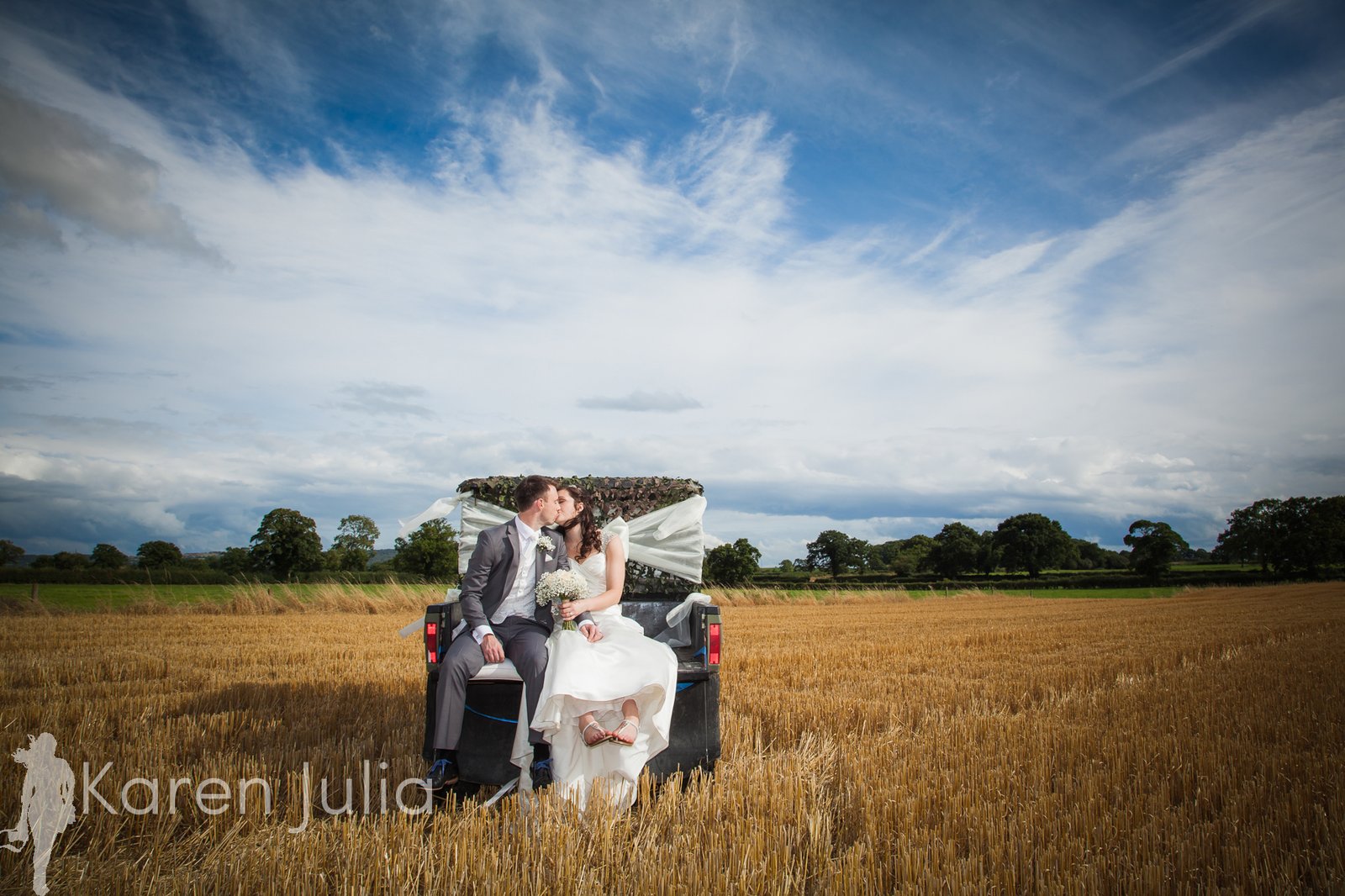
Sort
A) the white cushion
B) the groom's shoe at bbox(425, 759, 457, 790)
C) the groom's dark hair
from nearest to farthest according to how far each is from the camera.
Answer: the groom's shoe at bbox(425, 759, 457, 790) → the white cushion → the groom's dark hair

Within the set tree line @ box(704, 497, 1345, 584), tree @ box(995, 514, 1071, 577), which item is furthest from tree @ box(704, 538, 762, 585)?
tree @ box(995, 514, 1071, 577)

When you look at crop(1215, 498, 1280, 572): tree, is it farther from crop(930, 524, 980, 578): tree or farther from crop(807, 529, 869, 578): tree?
crop(807, 529, 869, 578): tree

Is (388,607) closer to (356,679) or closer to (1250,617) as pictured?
(356,679)

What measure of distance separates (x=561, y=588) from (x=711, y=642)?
106 centimetres

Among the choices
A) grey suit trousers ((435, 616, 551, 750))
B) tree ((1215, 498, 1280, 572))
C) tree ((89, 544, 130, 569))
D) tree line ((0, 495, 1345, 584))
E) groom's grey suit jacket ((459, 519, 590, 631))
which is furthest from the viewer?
tree ((1215, 498, 1280, 572))

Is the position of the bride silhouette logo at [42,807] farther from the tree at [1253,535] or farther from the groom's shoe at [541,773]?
the tree at [1253,535]

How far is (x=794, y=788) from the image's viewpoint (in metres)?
4.12

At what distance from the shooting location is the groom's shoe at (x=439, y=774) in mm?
4090

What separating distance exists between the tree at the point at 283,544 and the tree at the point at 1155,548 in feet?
265

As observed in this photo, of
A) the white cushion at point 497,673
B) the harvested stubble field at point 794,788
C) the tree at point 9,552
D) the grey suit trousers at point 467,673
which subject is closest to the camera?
the harvested stubble field at point 794,788

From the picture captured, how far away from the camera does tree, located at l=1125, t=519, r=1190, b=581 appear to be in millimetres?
69812

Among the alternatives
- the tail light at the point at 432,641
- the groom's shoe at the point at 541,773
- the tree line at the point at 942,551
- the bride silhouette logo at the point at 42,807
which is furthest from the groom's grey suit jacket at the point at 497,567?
the tree line at the point at 942,551

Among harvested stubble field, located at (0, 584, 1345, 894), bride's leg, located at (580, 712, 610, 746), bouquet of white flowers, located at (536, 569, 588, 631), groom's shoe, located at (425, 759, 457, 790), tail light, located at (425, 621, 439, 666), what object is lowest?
harvested stubble field, located at (0, 584, 1345, 894)

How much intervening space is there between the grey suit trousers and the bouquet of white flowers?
229 millimetres
